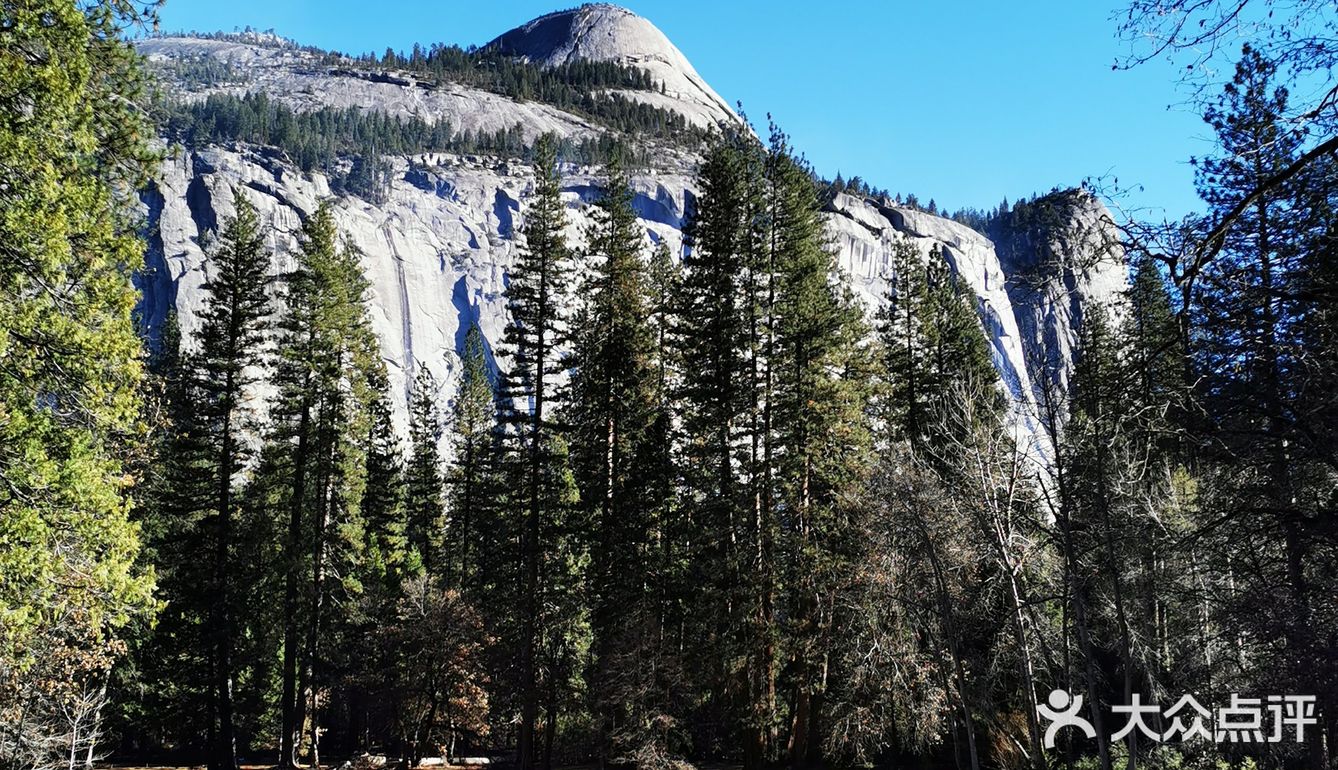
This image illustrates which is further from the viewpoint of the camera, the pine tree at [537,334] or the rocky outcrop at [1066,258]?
the pine tree at [537,334]

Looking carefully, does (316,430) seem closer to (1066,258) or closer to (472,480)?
(472,480)

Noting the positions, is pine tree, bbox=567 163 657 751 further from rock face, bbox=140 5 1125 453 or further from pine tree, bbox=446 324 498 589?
rock face, bbox=140 5 1125 453

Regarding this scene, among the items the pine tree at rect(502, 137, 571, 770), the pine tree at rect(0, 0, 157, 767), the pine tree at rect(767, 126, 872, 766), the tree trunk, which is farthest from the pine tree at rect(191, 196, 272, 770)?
the pine tree at rect(767, 126, 872, 766)

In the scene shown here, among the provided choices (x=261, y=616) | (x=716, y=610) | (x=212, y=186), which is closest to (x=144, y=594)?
(x=716, y=610)

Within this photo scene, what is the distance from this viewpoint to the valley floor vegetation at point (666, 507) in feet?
30.7

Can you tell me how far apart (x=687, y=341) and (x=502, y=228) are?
10990 cm

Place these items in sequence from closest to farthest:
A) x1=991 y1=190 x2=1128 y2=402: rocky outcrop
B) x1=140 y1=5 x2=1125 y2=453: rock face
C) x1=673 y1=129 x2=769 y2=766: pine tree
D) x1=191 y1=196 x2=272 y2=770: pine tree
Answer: x1=991 y1=190 x2=1128 y2=402: rocky outcrop
x1=673 y1=129 x2=769 y2=766: pine tree
x1=191 y1=196 x2=272 y2=770: pine tree
x1=140 y1=5 x2=1125 y2=453: rock face

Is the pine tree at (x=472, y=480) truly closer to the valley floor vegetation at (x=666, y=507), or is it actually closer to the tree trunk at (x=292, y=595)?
the valley floor vegetation at (x=666, y=507)

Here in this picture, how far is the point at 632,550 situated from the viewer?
70.7 feet

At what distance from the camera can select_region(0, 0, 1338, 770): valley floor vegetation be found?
9352 millimetres

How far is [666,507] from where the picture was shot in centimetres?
2417

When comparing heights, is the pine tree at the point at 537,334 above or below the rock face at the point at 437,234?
below

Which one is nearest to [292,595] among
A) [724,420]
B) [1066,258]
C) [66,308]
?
[724,420]

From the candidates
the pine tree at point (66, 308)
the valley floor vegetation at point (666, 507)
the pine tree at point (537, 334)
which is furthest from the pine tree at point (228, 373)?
the pine tree at point (66, 308)
